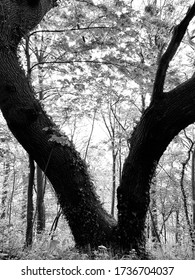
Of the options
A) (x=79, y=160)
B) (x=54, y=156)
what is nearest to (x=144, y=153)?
(x=79, y=160)

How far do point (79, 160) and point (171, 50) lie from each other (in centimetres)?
216

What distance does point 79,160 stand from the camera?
4.30 metres

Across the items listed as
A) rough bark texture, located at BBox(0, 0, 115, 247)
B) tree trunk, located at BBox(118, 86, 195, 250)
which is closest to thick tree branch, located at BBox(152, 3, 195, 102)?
tree trunk, located at BBox(118, 86, 195, 250)

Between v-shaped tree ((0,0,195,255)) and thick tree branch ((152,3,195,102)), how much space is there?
3 centimetres

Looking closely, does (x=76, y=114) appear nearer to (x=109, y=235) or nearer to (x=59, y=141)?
(x=59, y=141)

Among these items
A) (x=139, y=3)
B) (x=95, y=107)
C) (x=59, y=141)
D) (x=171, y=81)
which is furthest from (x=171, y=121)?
(x=139, y=3)

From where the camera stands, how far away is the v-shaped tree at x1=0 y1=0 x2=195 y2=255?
3836 mm

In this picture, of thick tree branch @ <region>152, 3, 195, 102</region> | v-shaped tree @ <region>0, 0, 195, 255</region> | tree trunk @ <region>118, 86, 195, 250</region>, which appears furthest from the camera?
v-shaped tree @ <region>0, 0, 195, 255</region>

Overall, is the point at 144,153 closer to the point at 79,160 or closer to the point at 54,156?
the point at 79,160

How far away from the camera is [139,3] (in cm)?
883

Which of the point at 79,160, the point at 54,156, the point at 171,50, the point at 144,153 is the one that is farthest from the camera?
the point at 79,160

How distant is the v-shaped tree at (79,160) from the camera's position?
3.84m

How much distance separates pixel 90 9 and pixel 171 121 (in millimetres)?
2614

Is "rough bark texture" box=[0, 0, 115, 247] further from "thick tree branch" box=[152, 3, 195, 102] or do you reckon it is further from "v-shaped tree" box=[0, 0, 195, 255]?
"thick tree branch" box=[152, 3, 195, 102]
